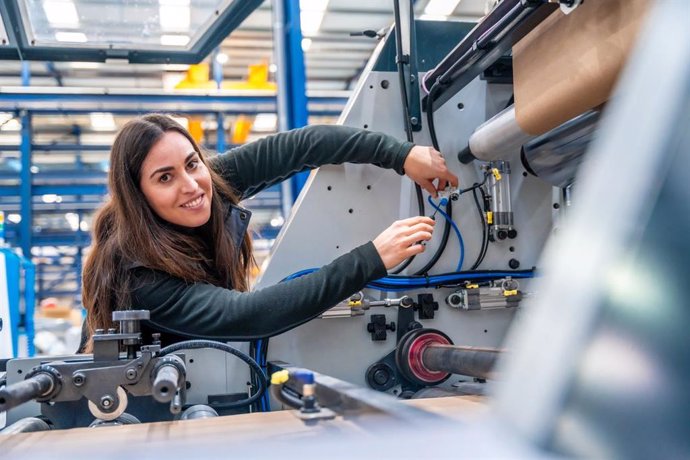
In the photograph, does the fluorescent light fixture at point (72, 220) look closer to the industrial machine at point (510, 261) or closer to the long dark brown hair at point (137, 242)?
the long dark brown hair at point (137, 242)

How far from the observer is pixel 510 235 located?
5.57 feet

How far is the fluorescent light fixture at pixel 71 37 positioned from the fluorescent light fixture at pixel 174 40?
0.27m

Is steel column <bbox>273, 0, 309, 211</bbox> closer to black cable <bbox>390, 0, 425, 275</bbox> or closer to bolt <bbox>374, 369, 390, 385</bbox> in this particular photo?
black cable <bbox>390, 0, 425, 275</bbox>

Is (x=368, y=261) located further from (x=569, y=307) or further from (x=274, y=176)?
(x=569, y=307)

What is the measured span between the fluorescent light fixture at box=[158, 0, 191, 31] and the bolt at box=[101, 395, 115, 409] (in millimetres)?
1515

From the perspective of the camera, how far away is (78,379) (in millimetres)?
901

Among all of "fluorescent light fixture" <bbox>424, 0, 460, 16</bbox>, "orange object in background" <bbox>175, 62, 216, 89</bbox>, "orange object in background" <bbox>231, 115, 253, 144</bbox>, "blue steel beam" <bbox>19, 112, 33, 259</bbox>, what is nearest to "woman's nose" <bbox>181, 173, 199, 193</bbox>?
"orange object in background" <bbox>175, 62, 216, 89</bbox>

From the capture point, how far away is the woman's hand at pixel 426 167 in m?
1.53

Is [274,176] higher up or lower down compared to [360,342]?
higher up

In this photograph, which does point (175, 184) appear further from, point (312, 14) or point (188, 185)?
point (312, 14)

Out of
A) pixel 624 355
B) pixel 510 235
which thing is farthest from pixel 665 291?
pixel 510 235

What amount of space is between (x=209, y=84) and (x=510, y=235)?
11.0ft

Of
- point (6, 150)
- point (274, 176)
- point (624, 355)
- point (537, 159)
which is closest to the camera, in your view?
point (624, 355)

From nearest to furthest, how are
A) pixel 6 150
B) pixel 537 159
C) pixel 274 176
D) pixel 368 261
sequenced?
1. pixel 368 261
2. pixel 537 159
3. pixel 274 176
4. pixel 6 150
